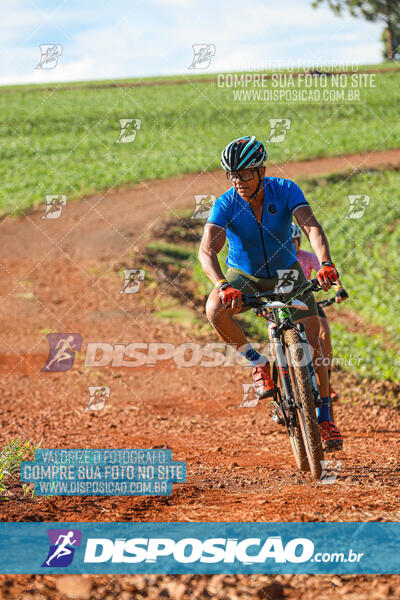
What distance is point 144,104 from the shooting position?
47.5 m

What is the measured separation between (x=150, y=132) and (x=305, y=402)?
38.0 m

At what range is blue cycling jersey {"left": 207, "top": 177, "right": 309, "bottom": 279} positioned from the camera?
5.38 meters

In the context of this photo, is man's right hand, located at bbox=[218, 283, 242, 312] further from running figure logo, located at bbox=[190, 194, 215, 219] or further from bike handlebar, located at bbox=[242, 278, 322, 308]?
running figure logo, located at bbox=[190, 194, 215, 219]

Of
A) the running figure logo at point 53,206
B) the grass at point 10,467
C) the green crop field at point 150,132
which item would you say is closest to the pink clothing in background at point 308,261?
the grass at point 10,467

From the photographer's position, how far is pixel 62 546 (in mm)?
3830

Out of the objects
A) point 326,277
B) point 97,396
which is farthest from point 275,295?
point 97,396

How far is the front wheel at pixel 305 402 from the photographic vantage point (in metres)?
4.94

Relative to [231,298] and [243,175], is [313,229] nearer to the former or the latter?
[243,175]

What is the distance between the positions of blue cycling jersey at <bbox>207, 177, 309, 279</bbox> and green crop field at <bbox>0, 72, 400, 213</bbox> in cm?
1925

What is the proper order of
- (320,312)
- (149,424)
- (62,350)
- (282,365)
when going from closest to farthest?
(282,365) < (320,312) < (149,424) < (62,350)

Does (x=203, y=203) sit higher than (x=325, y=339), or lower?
lower

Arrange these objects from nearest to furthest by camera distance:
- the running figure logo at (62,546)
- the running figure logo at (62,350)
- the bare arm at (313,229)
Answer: the running figure logo at (62,546) → the bare arm at (313,229) → the running figure logo at (62,350)

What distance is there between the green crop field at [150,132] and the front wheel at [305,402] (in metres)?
19.9

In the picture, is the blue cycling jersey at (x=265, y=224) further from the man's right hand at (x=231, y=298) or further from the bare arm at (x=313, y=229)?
the man's right hand at (x=231, y=298)
